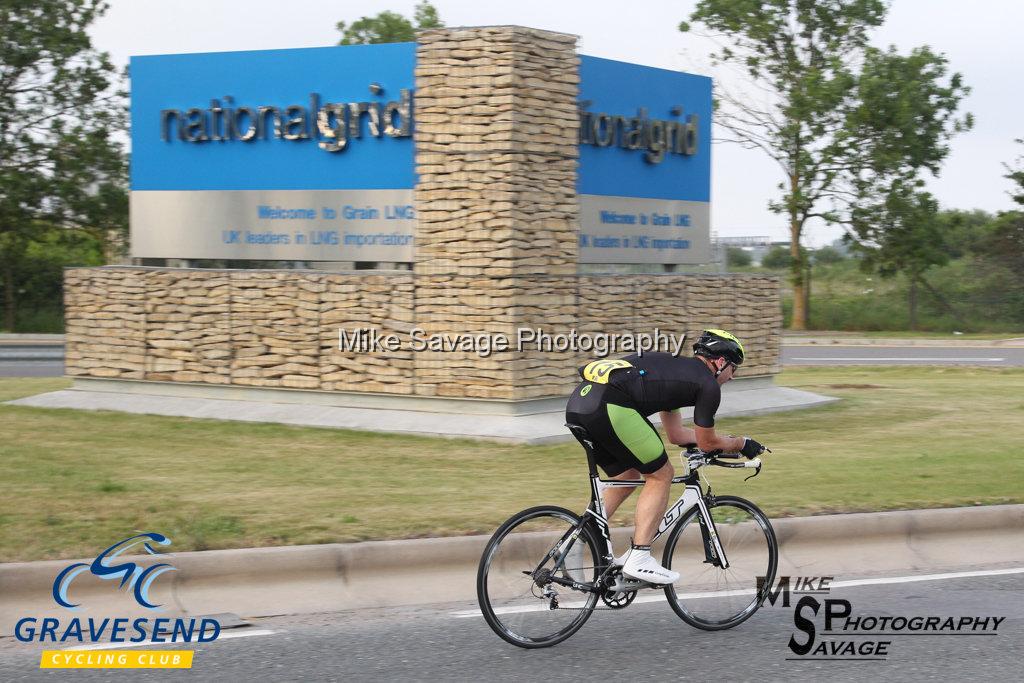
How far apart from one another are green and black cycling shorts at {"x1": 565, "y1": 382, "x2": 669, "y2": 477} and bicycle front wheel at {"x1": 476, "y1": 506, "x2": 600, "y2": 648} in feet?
1.51

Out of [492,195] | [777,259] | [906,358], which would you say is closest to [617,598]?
[492,195]

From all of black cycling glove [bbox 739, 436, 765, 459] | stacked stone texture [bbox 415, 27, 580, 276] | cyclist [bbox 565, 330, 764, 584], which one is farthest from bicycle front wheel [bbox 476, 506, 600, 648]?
stacked stone texture [bbox 415, 27, 580, 276]

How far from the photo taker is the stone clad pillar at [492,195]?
48.5 feet

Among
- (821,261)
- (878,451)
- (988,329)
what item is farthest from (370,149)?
(821,261)

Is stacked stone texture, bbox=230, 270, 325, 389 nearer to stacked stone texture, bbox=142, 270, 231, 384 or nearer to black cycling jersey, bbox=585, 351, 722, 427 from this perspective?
stacked stone texture, bbox=142, 270, 231, 384

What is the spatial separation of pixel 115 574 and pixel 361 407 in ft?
26.1

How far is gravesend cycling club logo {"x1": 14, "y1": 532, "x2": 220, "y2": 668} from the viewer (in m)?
7.01

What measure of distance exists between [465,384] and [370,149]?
320 cm

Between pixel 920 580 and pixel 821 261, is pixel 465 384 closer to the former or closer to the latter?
pixel 920 580

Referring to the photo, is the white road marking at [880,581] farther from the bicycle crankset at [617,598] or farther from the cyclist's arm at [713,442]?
the cyclist's arm at [713,442]

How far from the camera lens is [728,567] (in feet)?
24.7

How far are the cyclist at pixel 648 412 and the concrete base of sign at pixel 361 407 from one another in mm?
6957

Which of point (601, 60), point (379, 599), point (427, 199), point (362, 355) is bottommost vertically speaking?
point (379, 599)

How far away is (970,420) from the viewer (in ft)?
53.5
